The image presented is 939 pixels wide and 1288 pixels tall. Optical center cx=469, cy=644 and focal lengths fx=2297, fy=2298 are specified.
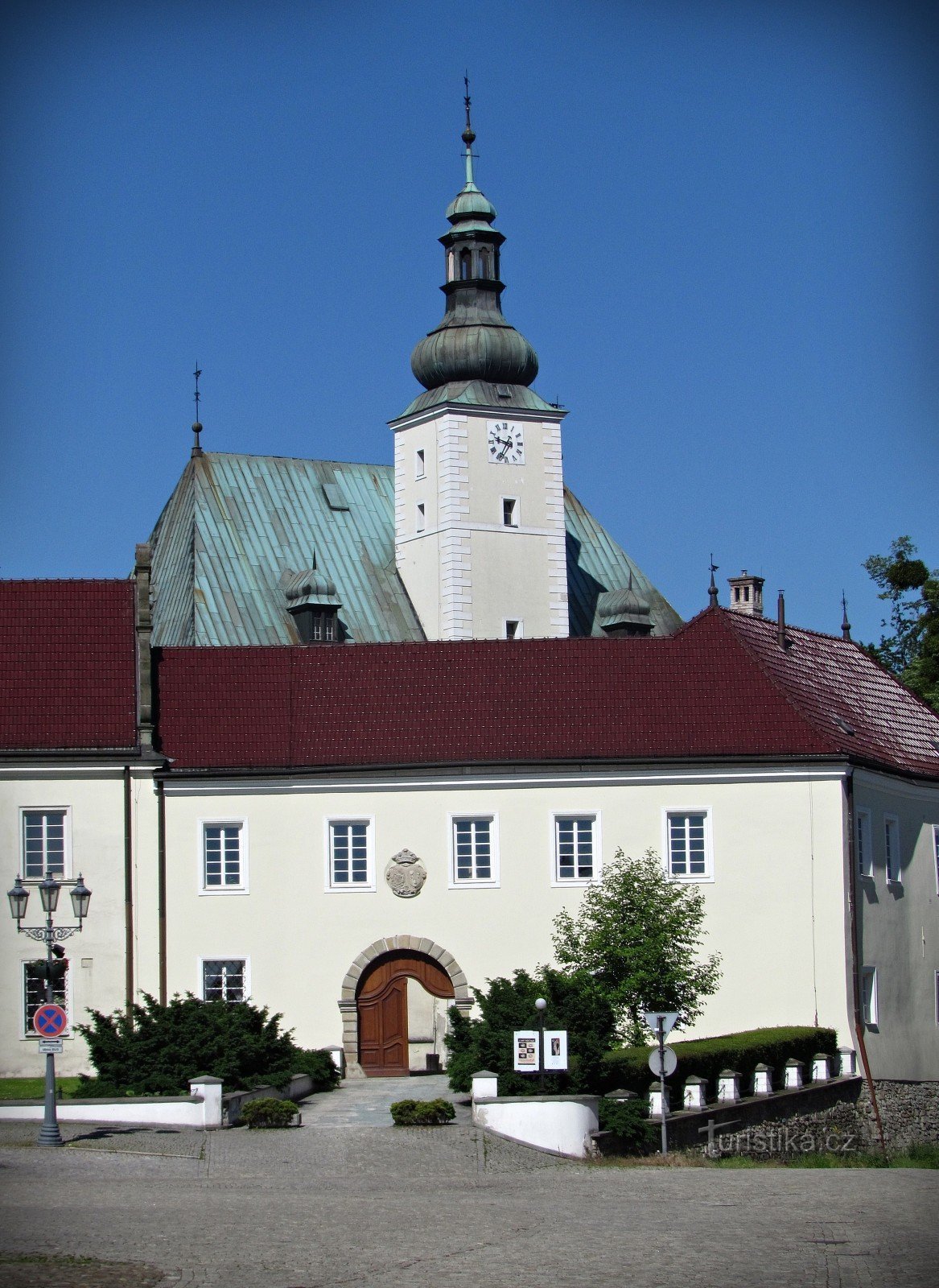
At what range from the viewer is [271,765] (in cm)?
4688

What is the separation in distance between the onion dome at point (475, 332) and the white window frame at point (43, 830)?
3420cm

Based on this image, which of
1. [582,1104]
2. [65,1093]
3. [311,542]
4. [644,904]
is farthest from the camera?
[311,542]

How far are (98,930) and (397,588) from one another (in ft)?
108

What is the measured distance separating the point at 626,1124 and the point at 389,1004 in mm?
10986

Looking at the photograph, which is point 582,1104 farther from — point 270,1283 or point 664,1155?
point 270,1283

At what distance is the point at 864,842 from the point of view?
48656 millimetres

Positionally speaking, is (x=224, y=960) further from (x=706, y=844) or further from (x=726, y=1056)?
(x=726, y=1056)

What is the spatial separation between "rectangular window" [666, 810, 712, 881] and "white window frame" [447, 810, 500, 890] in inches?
139

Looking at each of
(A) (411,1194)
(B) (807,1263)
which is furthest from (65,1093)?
(B) (807,1263)

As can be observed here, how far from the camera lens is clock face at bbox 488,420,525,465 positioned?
77.4 meters

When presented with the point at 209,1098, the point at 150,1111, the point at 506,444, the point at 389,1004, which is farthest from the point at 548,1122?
the point at 506,444

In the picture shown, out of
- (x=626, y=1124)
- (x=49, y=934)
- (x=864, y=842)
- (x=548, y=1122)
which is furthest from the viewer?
(x=864, y=842)

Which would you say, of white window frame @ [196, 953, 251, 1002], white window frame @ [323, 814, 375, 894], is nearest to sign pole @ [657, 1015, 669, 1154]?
white window frame @ [323, 814, 375, 894]

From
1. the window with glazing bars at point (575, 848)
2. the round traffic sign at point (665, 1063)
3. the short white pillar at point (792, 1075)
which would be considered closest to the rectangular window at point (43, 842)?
the window with glazing bars at point (575, 848)
